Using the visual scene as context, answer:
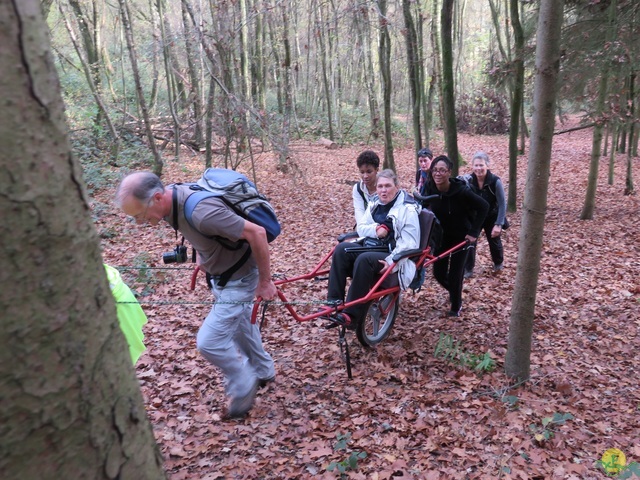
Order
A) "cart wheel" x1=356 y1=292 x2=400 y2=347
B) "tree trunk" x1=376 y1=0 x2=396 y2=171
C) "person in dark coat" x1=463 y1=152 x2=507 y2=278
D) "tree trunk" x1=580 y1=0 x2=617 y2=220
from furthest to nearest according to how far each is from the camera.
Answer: "tree trunk" x1=376 y1=0 x2=396 y2=171 < "tree trunk" x1=580 y1=0 x2=617 y2=220 < "person in dark coat" x1=463 y1=152 x2=507 y2=278 < "cart wheel" x1=356 y1=292 x2=400 y2=347

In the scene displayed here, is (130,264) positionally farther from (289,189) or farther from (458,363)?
(289,189)

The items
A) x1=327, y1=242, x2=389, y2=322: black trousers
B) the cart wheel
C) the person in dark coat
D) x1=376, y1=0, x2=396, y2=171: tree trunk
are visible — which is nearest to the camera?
x1=327, y1=242, x2=389, y2=322: black trousers

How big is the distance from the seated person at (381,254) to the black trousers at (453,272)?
1.18 meters

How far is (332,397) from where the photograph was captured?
4.21 m

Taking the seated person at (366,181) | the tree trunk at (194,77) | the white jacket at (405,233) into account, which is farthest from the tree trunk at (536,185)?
the tree trunk at (194,77)

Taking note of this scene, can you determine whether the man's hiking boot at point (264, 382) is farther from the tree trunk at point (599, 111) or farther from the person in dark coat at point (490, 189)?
the tree trunk at point (599, 111)

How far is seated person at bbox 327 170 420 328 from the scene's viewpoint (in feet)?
15.2

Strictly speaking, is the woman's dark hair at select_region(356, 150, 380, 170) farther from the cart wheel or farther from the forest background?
the forest background

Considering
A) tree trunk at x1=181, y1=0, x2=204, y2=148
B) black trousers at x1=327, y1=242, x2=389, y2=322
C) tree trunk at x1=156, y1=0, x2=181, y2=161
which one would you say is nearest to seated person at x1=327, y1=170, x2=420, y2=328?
black trousers at x1=327, y1=242, x2=389, y2=322

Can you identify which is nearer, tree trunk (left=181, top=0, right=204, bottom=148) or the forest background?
the forest background

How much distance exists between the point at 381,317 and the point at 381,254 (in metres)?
1.06

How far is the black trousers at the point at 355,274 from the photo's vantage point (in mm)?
4621

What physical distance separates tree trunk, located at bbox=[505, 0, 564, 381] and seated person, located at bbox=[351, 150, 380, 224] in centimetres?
185

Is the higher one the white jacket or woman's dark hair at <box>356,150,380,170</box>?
woman's dark hair at <box>356,150,380,170</box>
